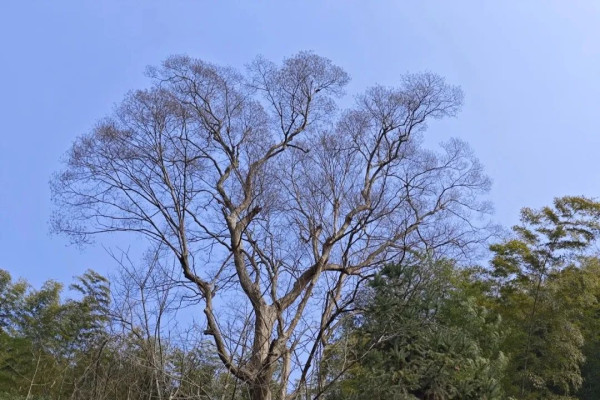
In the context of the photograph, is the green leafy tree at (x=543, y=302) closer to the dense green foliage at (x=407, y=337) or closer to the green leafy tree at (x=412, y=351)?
the dense green foliage at (x=407, y=337)

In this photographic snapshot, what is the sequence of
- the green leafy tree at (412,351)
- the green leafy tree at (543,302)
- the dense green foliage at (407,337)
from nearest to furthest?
the dense green foliage at (407,337)
the green leafy tree at (412,351)
the green leafy tree at (543,302)

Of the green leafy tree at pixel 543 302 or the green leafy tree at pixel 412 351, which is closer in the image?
the green leafy tree at pixel 412 351

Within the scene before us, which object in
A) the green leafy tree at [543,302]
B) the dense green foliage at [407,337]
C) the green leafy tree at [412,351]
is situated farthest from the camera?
the green leafy tree at [543,302]

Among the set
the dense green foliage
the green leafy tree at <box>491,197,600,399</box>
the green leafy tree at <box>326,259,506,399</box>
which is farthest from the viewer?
the green leafy tree at <box>491,197,600,399</box>

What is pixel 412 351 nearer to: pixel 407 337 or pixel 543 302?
pixel 407 337

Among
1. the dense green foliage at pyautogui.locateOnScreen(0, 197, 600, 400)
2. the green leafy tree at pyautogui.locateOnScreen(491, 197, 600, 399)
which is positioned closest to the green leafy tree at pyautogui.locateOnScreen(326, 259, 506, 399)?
the dense green foliage at pyautogui.locateOnScreen(0, 197, 600, 400)

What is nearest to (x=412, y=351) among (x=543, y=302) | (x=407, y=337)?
(x=407, y=337)

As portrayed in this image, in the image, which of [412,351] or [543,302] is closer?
[412,351]

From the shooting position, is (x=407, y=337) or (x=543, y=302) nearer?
(x=407, y=337)

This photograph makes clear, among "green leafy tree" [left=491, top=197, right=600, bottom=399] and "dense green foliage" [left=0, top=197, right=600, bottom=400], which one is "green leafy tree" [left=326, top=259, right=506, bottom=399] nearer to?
"dense green foliage" [left=0, top=197, right=600, bottom=400]

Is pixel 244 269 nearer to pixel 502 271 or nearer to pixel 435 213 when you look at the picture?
pixel 435 213

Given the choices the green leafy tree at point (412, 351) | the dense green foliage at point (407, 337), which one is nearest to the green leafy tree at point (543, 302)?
the dense green foliage at point (407, 337)

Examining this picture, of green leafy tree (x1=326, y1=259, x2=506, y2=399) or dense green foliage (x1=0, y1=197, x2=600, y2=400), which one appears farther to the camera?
green leafy tree (x1=326, y1=259, x2=506, y2=399)

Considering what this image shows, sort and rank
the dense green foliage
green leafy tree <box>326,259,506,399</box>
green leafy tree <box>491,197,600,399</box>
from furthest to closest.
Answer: green leafy tree <box>491,197,600,399</box>
green leafy tree <box>326,259,506,399</box>
the dense green foliage
